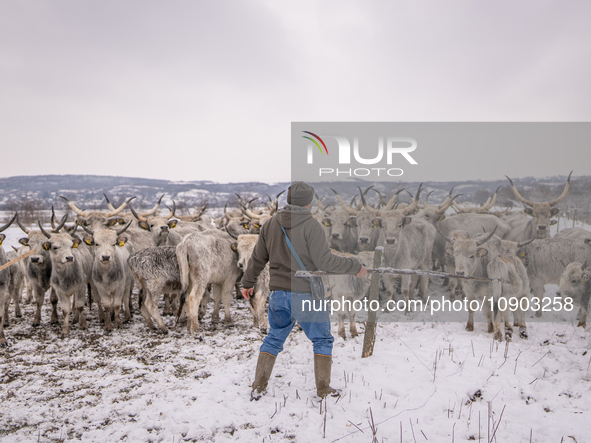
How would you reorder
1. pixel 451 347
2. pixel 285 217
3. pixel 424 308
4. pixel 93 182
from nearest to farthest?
pixel 285 217
pixel 451 347
pixel 424 308
pixel 93 182

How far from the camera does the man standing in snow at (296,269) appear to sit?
3781 millimetres

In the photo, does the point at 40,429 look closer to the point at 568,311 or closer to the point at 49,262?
the point at 49,262

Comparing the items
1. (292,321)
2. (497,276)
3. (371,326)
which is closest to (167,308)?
(371,326)

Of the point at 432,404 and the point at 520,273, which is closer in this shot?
the point at 432,404

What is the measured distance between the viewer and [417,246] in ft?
31.6

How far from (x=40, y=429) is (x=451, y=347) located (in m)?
5.35

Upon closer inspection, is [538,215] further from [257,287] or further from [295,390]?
[295,390]

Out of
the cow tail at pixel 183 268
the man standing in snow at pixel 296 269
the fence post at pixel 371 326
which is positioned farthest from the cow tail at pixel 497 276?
the cow tail at pixel 183 268

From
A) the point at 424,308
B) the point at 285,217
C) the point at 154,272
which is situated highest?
the point at 285,217

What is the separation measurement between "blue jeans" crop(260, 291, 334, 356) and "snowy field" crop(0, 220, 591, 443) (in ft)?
2.02

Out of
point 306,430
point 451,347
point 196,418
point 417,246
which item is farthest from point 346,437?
point 417,246

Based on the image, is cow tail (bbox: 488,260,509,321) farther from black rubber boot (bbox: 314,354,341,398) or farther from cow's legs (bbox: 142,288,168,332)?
cow's legs (bbox: 142,288,168,332)

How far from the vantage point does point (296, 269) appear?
385 centimetres

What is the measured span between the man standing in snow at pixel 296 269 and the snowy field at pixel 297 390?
1.58ft
